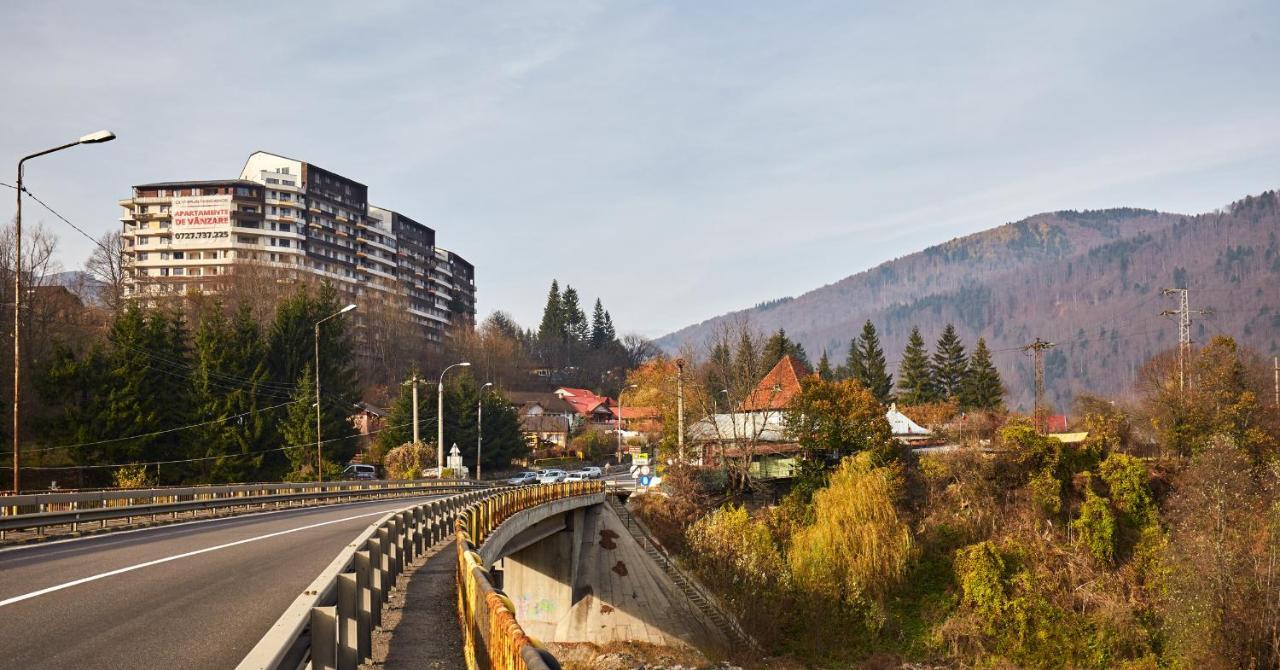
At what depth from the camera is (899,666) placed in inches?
1927

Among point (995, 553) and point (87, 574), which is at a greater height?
point (87, 574)

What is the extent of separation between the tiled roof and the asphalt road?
54.8 meters

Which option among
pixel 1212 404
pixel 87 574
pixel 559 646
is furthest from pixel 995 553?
pixel 87 574

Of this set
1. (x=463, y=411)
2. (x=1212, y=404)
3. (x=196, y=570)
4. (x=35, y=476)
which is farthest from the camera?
(x=463, y=411)

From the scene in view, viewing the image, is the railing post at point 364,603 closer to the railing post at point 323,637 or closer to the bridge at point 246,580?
the bridge at point 246,580

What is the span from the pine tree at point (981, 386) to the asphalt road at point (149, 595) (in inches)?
4179

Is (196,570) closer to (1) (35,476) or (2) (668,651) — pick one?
(2) (668,651)

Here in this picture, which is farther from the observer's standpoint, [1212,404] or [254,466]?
[1212,404]

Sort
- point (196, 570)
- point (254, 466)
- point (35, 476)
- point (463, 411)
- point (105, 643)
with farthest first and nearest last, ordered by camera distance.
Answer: point (463, 411) → point (254, 466) → point (35, 476) → point (196, 570) → point (105, 643)

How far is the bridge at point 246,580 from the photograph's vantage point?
701 centimetres

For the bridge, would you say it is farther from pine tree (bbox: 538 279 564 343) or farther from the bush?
pine tree (bbox: 538 279 564 343)

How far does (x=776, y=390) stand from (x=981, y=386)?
48199 mm

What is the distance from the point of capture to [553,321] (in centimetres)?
19312

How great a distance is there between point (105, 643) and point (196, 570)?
6325mm
